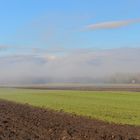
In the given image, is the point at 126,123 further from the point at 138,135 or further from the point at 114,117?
the point at 138,135

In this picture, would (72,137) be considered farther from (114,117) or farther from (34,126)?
(114,117)

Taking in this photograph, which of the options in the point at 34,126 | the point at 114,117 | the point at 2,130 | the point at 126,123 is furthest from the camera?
the point at 114,117

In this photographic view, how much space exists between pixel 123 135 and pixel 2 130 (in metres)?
5.11

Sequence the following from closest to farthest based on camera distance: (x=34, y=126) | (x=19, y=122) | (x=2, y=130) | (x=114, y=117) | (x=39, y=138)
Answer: (x=39, y=138)
(x=2, y=130)
(x=34, y=126)
(x=19, y=122)
(x=114, y=117)

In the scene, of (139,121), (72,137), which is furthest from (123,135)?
Answer: (139,121)

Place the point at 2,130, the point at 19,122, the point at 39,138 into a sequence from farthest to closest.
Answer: the point at 19,122 → the point at 2,130 → the point at 39,138

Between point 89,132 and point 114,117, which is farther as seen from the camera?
point 114,117

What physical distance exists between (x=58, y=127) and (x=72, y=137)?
323 cm

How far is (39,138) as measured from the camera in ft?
55.8

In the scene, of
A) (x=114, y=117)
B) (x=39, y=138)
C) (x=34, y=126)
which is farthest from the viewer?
(x=114, y=117)

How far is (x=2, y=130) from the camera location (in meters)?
18.8

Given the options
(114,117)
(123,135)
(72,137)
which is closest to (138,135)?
(123,135)

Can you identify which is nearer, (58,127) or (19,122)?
(58,127)

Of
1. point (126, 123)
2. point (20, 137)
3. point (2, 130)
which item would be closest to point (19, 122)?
point (2, 130)
